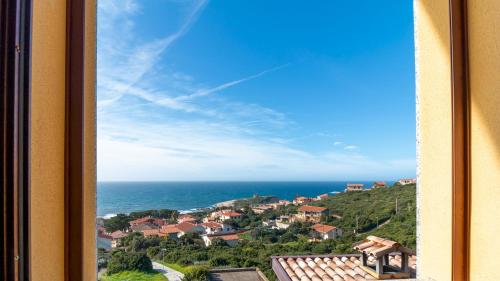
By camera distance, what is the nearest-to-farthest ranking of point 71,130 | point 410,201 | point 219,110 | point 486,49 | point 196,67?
point 71,130 → point 486,49 → point 410,201 → point 196,67 → point 219,110

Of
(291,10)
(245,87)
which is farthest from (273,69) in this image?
(291,10)

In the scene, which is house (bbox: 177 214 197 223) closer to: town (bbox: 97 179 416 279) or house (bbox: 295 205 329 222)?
town (bbox: 97 179 416 279)

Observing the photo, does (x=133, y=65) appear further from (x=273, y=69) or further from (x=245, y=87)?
(x=273, y=69)

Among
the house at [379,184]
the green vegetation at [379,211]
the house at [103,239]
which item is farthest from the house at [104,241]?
the house at [379,184]

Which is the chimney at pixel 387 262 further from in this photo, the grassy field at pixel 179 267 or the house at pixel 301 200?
the grassy field at pixel 179 267

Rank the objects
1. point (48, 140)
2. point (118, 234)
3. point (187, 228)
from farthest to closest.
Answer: point (187, 228)
point (118, 234)
point (48, 140)

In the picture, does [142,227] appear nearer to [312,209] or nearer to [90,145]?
[90,145]

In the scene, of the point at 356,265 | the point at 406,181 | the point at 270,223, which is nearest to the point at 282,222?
the point at 270,223
